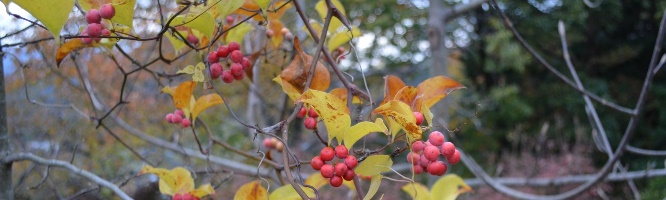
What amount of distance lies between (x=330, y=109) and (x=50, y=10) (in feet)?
0.91

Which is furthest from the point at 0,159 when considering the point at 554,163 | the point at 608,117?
the point at 608,117

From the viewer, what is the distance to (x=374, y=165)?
0.53 meters

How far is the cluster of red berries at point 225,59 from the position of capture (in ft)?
2.13

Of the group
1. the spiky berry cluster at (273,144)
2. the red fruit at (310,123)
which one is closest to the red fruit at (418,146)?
the red fruit at (310,123)

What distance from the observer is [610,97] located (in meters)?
5.02

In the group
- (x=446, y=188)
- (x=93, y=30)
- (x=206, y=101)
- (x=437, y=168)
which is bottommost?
(x=446, y=188)

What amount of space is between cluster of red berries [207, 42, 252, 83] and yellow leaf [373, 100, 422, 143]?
23 centimetres

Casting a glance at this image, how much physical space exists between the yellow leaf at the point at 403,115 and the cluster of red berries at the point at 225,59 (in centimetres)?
23

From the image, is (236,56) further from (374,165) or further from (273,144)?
(273,144)

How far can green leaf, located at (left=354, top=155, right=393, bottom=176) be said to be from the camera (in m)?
0.52

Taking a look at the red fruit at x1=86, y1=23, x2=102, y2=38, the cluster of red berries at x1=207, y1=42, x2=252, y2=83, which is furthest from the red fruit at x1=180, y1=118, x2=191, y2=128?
the red fruit at x1=86, y1=23, x2=102, y2=38

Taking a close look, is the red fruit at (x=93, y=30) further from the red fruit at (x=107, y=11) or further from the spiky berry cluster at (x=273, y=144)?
the spiky berry cluster at (x=273, y=144)

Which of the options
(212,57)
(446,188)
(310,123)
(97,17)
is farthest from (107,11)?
(446,188)

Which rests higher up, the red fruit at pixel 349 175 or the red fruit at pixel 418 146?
the red fruit at pixel 349 175
